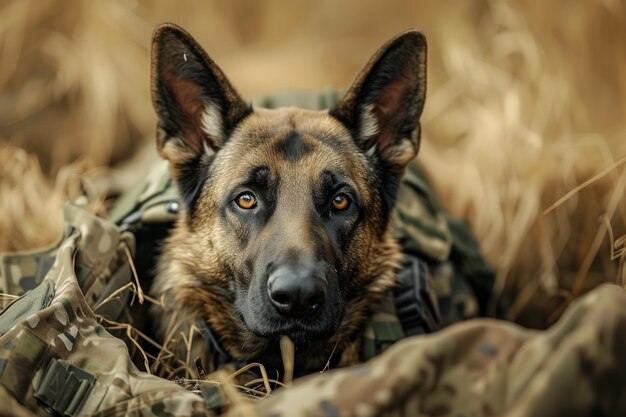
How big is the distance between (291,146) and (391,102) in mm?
632

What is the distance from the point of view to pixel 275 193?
2.94 m

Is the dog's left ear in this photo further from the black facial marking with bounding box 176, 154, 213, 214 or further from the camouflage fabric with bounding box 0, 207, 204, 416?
the camouflage fabric with bounding box 0, 207, 204, 416

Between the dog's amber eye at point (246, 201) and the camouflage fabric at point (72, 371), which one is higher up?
the dog's amber eye at point (246, 201)

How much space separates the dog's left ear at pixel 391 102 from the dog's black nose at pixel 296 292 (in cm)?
101

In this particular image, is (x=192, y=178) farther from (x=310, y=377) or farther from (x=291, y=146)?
(x=310, y=377)

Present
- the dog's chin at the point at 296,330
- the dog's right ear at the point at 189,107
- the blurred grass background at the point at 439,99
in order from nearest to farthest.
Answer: the dog's chin at the point at 296,330 → the dog's right ear at the point at 189,107 → the blurred grass background at the point at 439,99

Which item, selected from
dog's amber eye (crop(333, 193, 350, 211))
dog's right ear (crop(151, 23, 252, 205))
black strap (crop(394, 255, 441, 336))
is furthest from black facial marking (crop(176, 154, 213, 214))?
black strap (crop(394, 255, 441, 336))

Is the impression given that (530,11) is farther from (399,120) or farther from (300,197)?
(300,197)

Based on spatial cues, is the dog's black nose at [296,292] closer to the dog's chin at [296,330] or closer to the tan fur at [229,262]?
the dog's chin at [296,330]

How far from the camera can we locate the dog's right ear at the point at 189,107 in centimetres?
309

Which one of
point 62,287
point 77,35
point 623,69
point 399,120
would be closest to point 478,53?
point 623,69

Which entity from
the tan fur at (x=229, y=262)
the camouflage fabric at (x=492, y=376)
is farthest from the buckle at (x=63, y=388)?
the tan fur at (x=229, y=262)

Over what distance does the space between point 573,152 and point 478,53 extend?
1.74 metres

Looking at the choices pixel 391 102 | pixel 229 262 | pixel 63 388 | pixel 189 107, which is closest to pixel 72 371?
pixel 63 388
